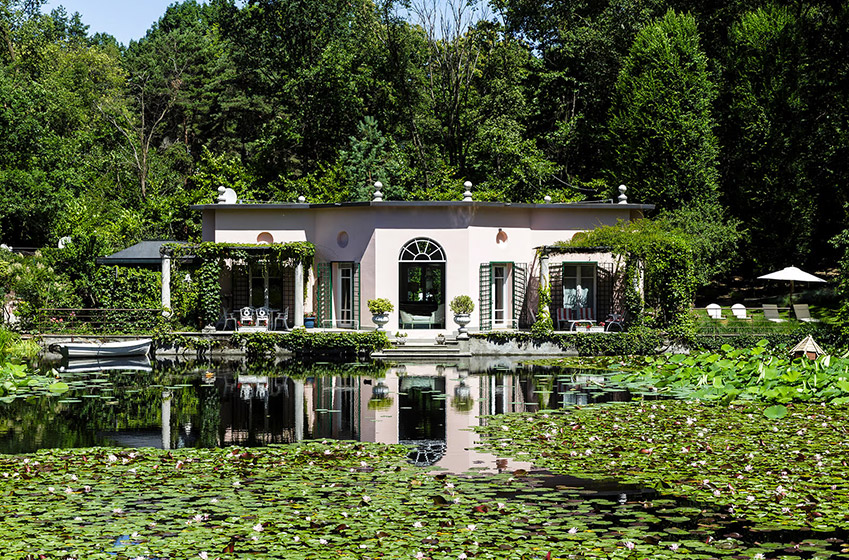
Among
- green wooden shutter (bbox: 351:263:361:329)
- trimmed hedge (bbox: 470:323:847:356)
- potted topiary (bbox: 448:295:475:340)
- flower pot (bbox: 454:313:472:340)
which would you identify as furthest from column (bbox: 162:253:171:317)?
trimmed hedge (bbox: 470:323:847:356)

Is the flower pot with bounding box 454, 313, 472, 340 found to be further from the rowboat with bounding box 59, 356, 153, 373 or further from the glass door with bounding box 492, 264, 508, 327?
the rowboat with bounding box 59, 356, 153, 373

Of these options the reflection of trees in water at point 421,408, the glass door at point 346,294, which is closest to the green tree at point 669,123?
the glass door at point 346,294

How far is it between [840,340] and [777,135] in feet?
47.0

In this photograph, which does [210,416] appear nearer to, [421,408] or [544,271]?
[421,408]

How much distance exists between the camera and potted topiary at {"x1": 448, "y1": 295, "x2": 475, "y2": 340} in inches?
1105

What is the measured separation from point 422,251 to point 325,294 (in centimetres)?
341

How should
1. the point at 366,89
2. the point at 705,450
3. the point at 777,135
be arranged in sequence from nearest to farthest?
1. the point at 705,450
2. the point at 777,135
3. the point at 366,89

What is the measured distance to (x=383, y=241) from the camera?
29.8m

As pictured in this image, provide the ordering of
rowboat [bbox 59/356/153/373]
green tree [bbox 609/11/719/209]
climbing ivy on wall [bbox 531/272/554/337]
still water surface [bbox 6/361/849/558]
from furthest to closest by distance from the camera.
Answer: green tree [bbox 609/11/719/209] → climbing ivy on wall [bbox 531/272/554/337] → rowboat [bbox 59/356/153/373] → still water surface [bbox 6/361/849/558]

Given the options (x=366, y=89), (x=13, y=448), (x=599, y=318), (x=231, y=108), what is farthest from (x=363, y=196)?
(x=13, y=448)

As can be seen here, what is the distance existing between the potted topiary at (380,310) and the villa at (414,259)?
690 millimetres

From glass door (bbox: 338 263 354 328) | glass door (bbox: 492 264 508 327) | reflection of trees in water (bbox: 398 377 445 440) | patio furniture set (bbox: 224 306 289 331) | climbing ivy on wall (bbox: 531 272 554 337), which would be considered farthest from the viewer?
glass door (bbox: 492 264 508 327)

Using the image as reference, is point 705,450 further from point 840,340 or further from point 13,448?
point 840,340

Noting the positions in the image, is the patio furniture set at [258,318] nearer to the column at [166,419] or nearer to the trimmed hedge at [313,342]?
the trimmed hedge at [313,342]
